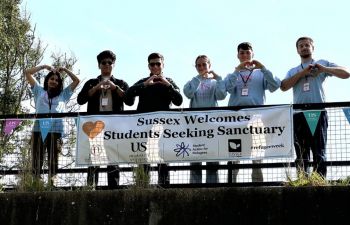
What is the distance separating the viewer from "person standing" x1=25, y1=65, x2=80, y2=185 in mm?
8703

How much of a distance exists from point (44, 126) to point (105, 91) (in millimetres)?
992

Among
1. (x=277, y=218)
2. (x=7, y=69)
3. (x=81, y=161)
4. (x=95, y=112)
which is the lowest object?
(x=277, y=218)

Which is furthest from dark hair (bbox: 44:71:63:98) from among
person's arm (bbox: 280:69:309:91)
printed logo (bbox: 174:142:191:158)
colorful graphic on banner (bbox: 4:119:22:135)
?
person's arm (bbox: 280:69:309:91)

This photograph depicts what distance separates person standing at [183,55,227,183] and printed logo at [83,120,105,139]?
4.17 ft

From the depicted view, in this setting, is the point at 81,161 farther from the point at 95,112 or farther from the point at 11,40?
the point at 11,40

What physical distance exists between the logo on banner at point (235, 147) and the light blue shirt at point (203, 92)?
711 mm

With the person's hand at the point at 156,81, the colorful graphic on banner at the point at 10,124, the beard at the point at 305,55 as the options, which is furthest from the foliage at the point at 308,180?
the colorful graphic on banner at the point at 10,124

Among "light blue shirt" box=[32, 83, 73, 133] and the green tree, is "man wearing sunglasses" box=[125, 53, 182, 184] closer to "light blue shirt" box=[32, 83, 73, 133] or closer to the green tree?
"light blue shirt" box=[32, 83, 73, 133]

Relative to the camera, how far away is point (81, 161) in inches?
340

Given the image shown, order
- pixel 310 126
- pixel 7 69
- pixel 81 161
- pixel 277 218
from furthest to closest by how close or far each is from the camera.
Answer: pixel 7 69 → pixel 81 161 → pixel 310 126 → pixel 277 218

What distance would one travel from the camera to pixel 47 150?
348 inches

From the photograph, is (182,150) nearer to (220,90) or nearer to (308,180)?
(220,90)

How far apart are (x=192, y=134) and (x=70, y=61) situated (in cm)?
1335

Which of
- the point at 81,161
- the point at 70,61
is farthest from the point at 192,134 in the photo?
the point at 70,61
